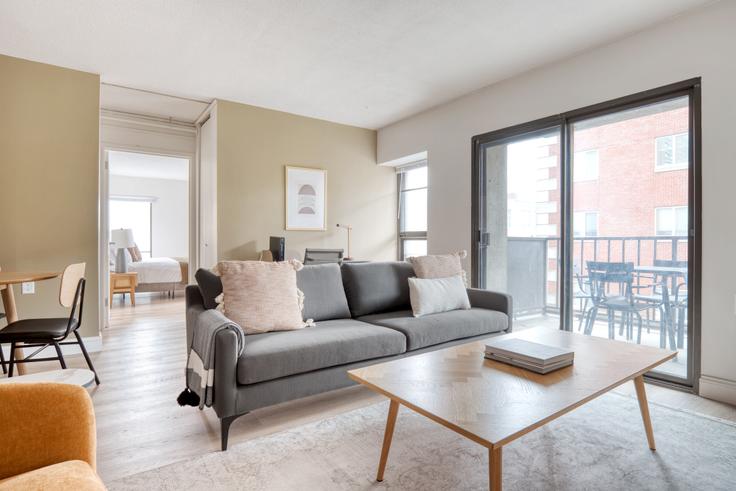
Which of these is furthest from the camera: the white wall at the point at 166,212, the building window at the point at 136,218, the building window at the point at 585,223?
the white wall at the point at 166,212

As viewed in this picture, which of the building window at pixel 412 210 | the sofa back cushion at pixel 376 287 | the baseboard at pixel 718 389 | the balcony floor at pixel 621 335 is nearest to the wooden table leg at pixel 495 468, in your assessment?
the sofa back cushion at pixel 376 287

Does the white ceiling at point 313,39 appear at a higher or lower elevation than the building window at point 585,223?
higher

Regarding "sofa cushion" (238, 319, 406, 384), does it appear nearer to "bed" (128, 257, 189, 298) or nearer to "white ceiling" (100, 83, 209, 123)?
"white ceiling" (100, 83, 209, 123)

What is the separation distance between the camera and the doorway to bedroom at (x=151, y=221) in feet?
22.6

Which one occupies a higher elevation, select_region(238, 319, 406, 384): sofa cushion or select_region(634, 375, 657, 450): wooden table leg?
select_region(238, 319, 406, 384): sofa cushion

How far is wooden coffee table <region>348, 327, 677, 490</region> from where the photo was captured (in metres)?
1.22

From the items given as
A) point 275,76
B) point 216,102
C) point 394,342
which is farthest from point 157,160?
point 394,342

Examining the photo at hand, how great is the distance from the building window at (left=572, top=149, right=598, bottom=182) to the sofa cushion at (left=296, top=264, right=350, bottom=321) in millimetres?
2259

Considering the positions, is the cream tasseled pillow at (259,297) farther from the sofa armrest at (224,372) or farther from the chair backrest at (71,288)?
the chair backrest at (71,288)

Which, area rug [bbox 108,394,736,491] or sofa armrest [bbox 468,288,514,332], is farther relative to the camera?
sofa armrest [bbox 468,288,514,332]

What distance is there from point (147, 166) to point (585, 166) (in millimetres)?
7987

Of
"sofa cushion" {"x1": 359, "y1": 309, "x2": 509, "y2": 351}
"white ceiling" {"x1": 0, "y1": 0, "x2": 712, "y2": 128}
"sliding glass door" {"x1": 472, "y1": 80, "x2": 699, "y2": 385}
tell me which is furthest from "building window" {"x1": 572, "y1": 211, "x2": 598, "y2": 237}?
"white ceiling" {"x1": 0, "y1": 0, "x2": 712, "y2": 128}

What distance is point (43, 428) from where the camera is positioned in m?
1.02

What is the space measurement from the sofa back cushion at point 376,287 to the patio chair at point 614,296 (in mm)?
1550
